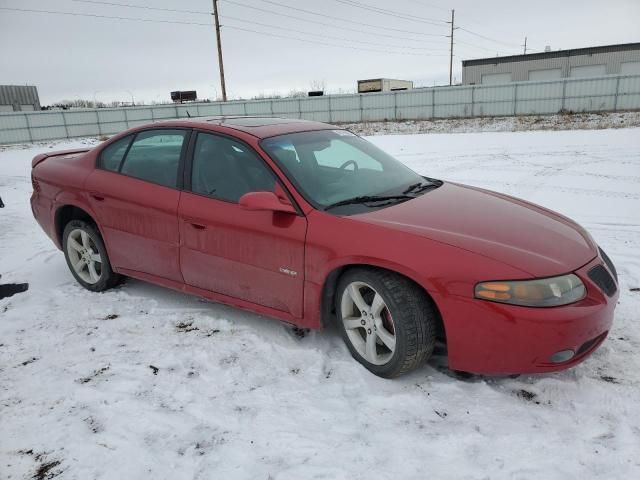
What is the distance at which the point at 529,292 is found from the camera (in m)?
2.39

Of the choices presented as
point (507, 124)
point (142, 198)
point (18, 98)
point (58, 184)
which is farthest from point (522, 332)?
point (18, 98)

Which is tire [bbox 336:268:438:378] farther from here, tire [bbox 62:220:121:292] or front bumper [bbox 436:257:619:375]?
tire [bbox 62:220:121:292]

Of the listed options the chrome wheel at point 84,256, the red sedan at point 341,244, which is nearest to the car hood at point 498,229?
the red sedan at point 341,244

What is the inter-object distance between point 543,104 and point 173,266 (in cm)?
2704

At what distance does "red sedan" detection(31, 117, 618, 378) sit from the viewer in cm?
246

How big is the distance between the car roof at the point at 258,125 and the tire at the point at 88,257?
128cm

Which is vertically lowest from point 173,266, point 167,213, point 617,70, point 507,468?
point 507,468

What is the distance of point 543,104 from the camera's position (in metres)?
25.8

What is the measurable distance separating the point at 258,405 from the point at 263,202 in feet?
3.97

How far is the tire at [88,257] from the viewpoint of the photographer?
4.19 m

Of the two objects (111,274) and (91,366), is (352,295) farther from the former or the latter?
(111,274)

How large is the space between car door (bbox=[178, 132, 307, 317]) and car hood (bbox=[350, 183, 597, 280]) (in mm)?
567

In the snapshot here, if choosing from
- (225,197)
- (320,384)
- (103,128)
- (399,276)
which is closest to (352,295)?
(399,276)

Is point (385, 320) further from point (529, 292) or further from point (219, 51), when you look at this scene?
point (219, 51)
